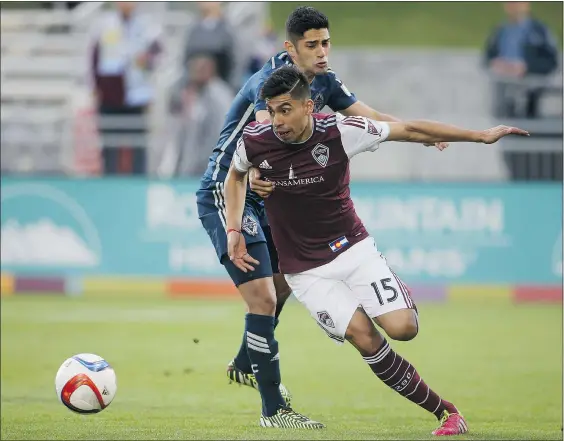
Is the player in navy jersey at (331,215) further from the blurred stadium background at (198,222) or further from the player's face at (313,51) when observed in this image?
the blurred stadium background at (198,222)

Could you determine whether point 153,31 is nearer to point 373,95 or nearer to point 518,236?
point 373,95

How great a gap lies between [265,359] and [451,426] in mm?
1406

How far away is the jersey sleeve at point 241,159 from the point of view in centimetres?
730

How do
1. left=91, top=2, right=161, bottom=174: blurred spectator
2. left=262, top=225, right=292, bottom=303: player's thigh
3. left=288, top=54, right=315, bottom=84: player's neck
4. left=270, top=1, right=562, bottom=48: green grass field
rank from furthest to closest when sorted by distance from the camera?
left=270, top=1, right=562, bottom=48: green grass field < left=91, top=2, right=161, bottom=174: blurred spectator < left=262, top=225, right=292, bottom=303: player's thigh < left=288, top=54, right=315, bottom=84: player's neck

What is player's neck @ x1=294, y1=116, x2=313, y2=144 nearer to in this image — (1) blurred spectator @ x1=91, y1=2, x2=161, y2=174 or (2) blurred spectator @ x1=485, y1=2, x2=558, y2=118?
(1) blurred spectator @ x1=91, y1=2, x2=161, y2=174

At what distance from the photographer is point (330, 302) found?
7195 mm

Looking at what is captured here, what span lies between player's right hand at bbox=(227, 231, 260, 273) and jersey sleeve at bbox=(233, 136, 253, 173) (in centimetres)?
46

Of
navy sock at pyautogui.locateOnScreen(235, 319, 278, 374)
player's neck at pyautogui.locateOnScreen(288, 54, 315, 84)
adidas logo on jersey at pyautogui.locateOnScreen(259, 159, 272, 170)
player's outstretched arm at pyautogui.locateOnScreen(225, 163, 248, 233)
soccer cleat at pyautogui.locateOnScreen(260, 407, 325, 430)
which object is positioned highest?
player's neck at pyautogui.locateOnScreen(288, 54, 315, 84)

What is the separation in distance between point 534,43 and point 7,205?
9145mm

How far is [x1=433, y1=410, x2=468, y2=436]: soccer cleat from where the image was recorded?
7.04 m

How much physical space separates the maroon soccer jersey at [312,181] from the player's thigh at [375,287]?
0.18 metres

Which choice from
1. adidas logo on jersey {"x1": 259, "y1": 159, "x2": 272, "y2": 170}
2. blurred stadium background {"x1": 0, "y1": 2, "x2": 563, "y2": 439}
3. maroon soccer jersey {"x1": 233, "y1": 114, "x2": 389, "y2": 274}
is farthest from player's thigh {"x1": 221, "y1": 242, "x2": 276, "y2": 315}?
blurred stadium background {"x1": 0, "y1": 2, "x2": 563, "y2": 439}

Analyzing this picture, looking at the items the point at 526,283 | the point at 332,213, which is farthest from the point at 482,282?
the point at 332,213

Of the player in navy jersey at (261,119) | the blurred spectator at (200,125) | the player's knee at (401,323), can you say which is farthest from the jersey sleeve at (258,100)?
the blurred spectator at (200,125)
